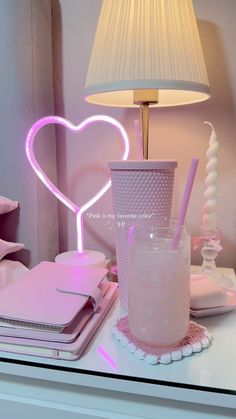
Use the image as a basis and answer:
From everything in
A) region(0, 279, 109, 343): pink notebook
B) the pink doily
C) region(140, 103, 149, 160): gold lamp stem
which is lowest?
the pink doily

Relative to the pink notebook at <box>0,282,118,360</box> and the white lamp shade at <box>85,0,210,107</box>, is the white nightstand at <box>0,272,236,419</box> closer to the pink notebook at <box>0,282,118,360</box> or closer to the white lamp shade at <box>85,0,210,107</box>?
the pink notebook at <box>0,282,118,360</box>

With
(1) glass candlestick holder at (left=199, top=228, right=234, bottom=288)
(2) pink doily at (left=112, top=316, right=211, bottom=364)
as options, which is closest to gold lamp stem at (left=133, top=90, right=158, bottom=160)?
(1) glass candlestick holder at (left=199, top=228, right=234, bottom=288)

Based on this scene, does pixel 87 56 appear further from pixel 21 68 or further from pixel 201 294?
pixel 201 294

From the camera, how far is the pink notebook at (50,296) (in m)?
0.52

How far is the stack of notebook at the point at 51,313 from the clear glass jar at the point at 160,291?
0.10 m

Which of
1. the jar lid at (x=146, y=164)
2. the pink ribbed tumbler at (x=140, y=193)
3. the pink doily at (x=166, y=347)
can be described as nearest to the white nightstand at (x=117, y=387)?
the pink doily at (x=166, y=347)

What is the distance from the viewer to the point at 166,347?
0.51 m

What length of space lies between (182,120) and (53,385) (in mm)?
661

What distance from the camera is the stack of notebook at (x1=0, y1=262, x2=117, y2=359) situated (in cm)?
50

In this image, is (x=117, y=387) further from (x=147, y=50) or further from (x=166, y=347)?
(x=147, y=50)

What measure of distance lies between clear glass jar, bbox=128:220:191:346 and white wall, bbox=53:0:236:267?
430mm

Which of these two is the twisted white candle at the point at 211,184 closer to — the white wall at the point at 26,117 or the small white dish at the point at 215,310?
the small white dish at the point at 215,310

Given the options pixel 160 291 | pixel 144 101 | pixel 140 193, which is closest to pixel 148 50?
pixel 144 101

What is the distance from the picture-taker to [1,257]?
0.87 m
